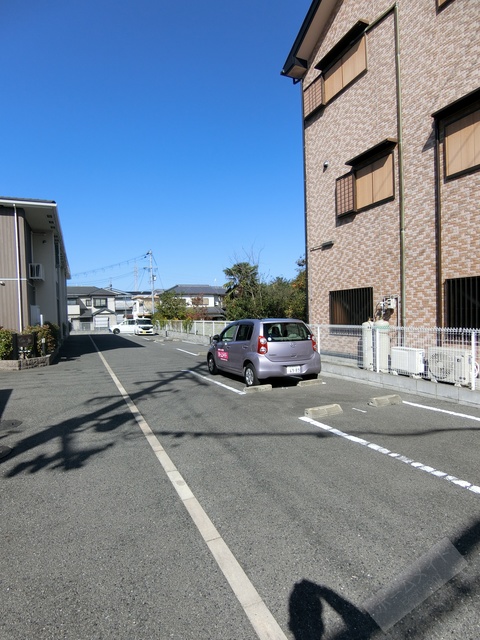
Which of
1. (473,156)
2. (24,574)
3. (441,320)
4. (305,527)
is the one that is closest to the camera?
(24,574)

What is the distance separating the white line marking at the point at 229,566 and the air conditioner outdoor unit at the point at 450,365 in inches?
217

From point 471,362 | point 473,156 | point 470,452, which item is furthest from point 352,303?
point 470,452

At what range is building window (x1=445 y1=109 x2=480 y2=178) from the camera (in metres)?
8.82

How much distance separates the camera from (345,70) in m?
13.2

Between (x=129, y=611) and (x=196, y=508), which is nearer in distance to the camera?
(x=129, y=611)

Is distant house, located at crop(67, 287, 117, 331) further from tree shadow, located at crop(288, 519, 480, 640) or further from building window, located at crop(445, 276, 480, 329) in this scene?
tree shadow, located at crop(288, 519, 480, 640)

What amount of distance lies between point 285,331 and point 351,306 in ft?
17.5

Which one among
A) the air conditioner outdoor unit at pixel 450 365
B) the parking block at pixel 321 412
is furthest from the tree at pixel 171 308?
the parking block at pixel 321 412

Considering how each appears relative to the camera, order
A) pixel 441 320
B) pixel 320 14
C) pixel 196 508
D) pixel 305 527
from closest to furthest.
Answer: pixel 305 527 < pixel 196 508 < pixel 441 320 < pixel 320 14

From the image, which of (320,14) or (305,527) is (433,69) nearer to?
(320,14)

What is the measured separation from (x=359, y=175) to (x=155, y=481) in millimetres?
11514

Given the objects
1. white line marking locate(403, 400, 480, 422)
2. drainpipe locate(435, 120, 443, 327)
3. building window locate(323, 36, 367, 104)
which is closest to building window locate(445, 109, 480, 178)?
drainpipe locate(435, 120, 443, 327)

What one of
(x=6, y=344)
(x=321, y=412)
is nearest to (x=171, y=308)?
(x=6, y=344)

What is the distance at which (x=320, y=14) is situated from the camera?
13.8 meters
